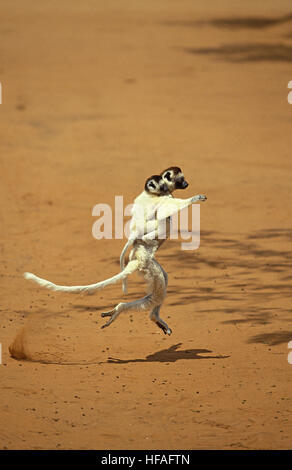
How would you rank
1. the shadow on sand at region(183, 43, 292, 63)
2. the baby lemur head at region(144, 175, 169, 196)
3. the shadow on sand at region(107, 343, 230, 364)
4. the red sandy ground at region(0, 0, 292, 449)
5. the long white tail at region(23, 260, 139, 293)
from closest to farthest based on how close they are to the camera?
the red sandy ground at region(0, 0, 292, 449) < the long white tail at region(23, 260, 139, 293) < the baby lemur head at region(144, 175, 169, 196) < the shadow on sand at region(107, 343, 230, 364) < the shadow on sand at region(183, 43, 292, 63)

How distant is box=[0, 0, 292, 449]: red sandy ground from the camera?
769cm

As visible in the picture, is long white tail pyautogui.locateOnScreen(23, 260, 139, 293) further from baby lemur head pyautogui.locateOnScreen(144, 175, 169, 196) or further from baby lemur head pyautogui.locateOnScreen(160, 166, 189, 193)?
baby lemur head pyautogui.locateOnScreen(160, 166, 189, 193)

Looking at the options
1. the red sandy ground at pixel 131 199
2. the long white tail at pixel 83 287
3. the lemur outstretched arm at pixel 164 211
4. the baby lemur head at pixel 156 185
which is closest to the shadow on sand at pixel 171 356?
the red sandy ground at pixel 131 199

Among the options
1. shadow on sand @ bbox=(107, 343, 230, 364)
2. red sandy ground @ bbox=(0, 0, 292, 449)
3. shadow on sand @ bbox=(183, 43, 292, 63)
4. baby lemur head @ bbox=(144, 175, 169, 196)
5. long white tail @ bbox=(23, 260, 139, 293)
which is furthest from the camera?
shadow on sand @ bbox=(183, 43, 292, 63)

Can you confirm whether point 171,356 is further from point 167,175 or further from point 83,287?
point 167,175

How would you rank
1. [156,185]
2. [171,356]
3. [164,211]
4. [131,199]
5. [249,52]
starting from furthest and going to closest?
[249,52] → [131,199] → [171,356] → [156,185] → [164,211]

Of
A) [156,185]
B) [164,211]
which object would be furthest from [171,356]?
[156,185]

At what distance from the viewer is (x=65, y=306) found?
10547 mm

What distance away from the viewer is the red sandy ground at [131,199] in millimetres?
7688

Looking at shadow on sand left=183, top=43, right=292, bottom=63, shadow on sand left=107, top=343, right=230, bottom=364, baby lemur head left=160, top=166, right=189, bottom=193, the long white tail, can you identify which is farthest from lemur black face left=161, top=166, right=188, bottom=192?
shadow on sand left=183, top=43, right=292, bottom=63

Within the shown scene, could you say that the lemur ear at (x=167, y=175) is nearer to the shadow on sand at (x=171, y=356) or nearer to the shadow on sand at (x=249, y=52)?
the shadow on sand at (x=171, y=356)

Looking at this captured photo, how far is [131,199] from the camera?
14.9 metres

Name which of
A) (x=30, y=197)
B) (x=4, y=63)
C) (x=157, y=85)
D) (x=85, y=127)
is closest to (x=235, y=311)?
(x=30, y=197)

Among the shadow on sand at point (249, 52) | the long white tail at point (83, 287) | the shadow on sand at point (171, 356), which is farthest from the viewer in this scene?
the shadow on sand at point (249, 52)
